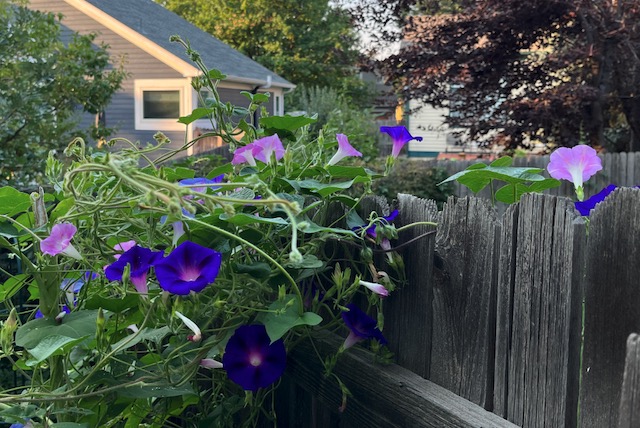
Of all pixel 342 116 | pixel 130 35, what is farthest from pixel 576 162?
pixel 130 35

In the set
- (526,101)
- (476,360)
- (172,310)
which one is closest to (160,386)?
(172,310)

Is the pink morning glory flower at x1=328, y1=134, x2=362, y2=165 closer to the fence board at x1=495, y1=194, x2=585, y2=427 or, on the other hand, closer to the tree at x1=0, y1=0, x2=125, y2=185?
the fence board at x1=495, y1=194, x2=585, y2=427

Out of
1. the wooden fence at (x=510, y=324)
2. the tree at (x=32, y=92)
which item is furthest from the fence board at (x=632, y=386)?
the tree at (x=32, y=92)

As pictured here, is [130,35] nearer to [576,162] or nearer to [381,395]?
[381,395]

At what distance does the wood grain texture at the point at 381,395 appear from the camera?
140 centimetres

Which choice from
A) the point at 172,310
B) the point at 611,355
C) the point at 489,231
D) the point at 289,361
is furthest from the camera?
the point at 289,361

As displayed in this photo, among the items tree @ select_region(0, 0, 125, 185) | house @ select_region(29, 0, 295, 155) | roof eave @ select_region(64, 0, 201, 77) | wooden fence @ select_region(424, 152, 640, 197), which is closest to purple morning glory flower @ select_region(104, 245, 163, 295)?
tree @ select_region(0, 0, 125, 185)

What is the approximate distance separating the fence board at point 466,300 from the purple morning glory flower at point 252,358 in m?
0.34

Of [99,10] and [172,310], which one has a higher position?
[99,10]

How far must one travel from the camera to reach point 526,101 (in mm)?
12547

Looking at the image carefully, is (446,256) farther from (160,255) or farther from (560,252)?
(160,255)

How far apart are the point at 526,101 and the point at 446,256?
11.7 meters

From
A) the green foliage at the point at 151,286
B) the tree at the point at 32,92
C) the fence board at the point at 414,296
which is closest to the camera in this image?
the green foliage at the point at 151,286

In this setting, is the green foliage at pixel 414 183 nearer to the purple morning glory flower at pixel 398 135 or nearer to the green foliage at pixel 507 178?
the purple morning glory flower at pixel 398 135
